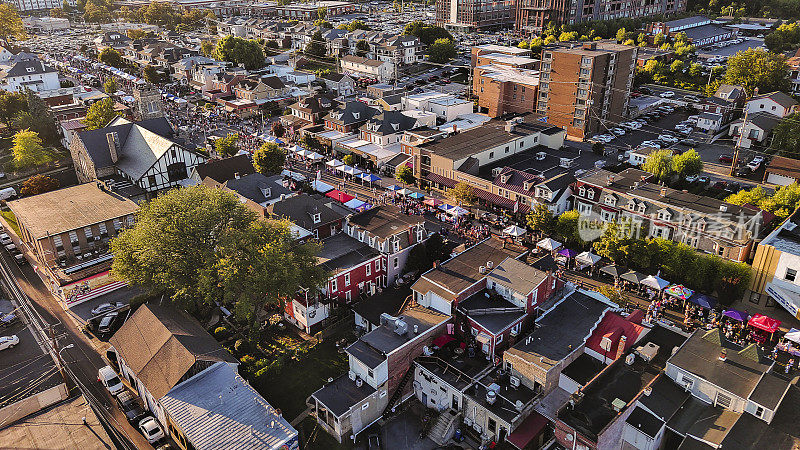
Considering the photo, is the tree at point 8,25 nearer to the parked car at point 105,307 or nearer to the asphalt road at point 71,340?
the asphalt road at point 71,340

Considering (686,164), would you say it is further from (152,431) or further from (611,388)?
(152,431)

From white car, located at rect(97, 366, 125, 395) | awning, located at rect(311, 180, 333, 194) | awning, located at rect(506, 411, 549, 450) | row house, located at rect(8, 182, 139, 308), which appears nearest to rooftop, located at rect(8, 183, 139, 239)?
row house, located at rect(8, 182, 139, 308)

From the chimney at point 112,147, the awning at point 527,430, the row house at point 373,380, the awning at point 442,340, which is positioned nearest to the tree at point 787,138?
the awning at point 442,340

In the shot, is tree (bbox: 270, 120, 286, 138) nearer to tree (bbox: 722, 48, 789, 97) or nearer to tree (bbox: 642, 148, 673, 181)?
tree (bbox: 642, 148, 673, 181)

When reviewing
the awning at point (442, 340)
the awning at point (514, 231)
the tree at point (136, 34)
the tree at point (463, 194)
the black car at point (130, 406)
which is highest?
the tree at point (136, 34)

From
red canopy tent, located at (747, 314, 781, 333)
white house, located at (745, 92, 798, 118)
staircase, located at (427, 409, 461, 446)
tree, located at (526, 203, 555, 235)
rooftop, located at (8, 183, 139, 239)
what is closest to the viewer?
staircase, located at (427, 409, 461, 446)

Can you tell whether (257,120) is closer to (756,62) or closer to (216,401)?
(216,401)

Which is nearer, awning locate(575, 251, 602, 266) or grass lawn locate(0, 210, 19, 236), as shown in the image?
awning locate(575, 251, 602, 266)
